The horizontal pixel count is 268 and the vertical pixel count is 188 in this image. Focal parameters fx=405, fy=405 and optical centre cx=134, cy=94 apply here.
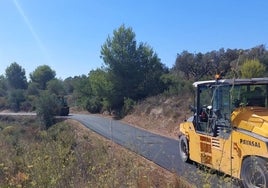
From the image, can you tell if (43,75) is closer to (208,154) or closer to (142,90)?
(142,90)

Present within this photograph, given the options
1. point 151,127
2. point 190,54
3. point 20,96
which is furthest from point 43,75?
point 151,127

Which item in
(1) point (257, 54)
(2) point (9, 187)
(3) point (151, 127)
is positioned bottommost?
(3) point (151, 127)

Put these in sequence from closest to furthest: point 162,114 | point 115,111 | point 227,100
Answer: point 227,100, point 162,114, point 115,111

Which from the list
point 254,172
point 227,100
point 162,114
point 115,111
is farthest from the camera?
point 115,111

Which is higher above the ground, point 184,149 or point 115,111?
point 184,149

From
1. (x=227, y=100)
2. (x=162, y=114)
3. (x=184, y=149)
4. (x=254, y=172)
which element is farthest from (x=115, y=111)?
(x=254, y=172)

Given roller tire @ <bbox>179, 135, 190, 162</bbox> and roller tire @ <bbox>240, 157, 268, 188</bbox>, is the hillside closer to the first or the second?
roller tire @ <bbox>179, 135, 190, 162</bbox>

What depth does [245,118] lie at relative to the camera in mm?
9070

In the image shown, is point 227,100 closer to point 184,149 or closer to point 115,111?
point 184,149

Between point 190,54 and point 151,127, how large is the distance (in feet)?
126

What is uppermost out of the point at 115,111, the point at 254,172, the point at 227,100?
the point at 227,100

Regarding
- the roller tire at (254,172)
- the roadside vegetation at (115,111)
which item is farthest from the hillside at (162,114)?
the roller tire at (254,172)

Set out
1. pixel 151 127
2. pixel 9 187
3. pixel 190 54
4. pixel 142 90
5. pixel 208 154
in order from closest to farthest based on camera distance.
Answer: pixel 9 187
pixel 208 154
pixel 151 127
pixel 142 90
pixel 190 54

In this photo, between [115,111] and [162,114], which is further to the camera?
[115,111]
